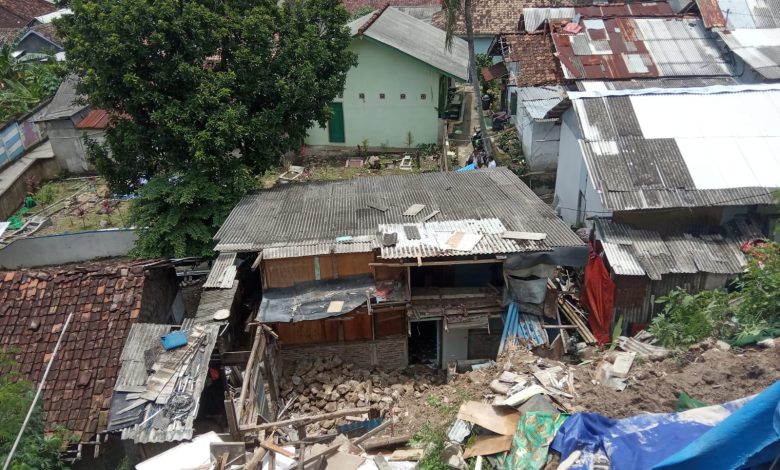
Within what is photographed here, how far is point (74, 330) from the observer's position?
1175 centimetres

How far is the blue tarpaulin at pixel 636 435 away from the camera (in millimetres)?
7520

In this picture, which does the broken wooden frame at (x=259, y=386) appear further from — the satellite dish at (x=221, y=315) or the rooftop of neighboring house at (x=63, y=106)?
the rooftop of neighboring house at (x=63, y=106)

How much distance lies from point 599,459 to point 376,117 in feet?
68.0

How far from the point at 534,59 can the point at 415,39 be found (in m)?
6.49

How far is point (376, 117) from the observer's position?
26.5 m

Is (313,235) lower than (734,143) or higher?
lower

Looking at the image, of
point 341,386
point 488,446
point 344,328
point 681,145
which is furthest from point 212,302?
point 681,145

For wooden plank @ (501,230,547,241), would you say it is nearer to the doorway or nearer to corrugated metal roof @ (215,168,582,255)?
corrugated metal roof @ (215,168,582,255)

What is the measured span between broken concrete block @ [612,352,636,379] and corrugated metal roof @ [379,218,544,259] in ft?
9.19

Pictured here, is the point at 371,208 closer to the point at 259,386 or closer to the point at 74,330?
the point at 259,386

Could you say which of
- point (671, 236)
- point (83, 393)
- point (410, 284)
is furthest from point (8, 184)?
point (671, 236)

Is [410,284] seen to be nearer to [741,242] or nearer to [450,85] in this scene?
[741,242]

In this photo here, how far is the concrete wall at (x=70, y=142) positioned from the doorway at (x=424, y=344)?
18.0 m

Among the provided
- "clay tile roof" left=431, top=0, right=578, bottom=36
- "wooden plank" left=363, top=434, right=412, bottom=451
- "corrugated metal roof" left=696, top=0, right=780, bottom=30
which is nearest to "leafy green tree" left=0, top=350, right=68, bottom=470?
"wooden plank" left=363, top=434, right=412, bottom=451
